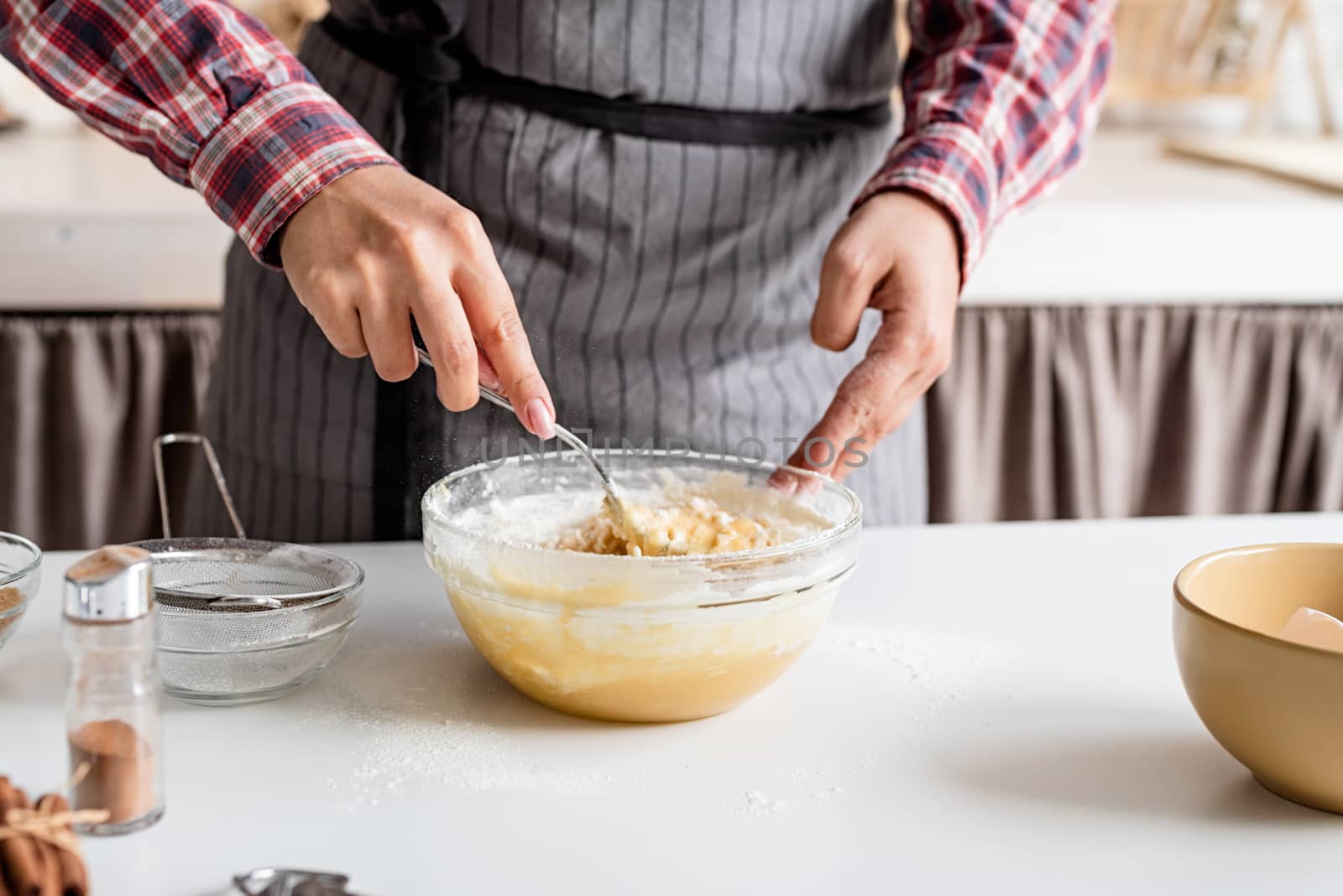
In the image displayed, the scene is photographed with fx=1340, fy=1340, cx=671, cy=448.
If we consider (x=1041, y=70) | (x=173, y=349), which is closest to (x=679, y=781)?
(x=1041, y=70)

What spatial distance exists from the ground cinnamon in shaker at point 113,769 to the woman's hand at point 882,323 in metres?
0.49

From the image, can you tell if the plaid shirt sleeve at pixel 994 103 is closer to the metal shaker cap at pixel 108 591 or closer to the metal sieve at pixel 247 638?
the metal sieve at pixel 247 638

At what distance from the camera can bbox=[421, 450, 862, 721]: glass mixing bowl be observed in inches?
27.8

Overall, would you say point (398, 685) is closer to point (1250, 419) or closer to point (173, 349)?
point (173, 349)

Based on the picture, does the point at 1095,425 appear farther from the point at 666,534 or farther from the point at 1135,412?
the point at 666,534

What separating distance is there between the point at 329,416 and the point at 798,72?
507 millimetres

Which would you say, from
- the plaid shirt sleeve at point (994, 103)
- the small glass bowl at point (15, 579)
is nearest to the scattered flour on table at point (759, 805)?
the small glass bowl at point (15, 579)

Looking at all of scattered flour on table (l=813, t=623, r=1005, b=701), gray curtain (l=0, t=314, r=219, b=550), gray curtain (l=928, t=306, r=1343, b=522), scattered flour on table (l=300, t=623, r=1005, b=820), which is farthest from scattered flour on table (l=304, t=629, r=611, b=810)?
gray curtain (l=928, t=306, r=1343, b=522)

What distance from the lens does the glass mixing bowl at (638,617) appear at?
2.32 ft

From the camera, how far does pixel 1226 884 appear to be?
23.1 inches

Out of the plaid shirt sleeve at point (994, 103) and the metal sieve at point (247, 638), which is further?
the plaid shirt sleeve at point (994, 103)

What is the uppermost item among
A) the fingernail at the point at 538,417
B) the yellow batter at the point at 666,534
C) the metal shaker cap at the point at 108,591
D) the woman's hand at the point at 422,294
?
the woman's hand at the point at 422,294

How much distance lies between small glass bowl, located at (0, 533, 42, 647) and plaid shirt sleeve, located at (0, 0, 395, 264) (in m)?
0.23

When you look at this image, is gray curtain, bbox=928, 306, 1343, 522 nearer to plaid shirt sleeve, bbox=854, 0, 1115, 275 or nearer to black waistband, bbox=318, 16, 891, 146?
plaid shirt sleeve, bbox=854, 0, 1115, 275
